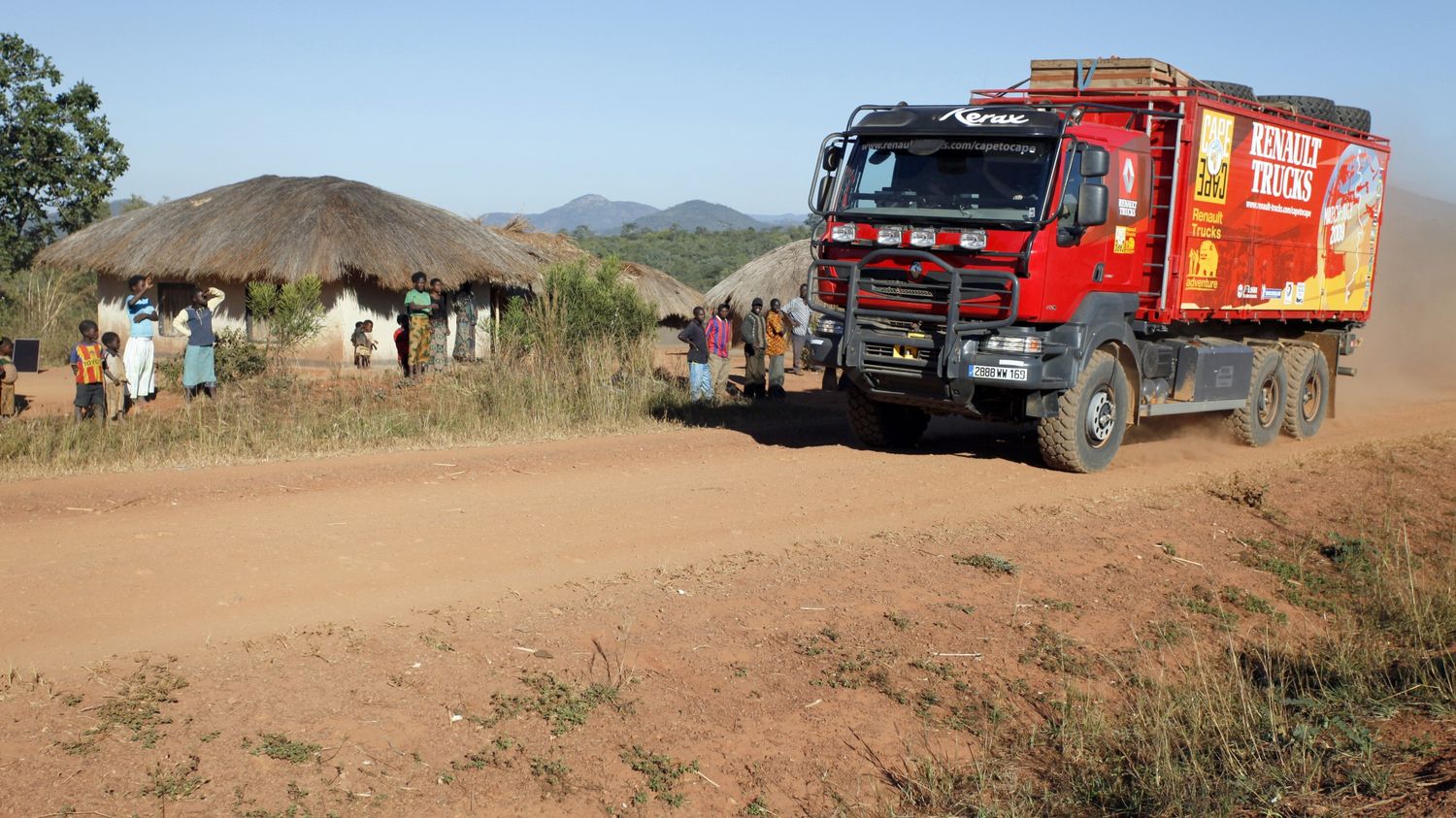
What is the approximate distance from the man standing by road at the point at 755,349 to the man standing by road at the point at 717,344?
0.34m

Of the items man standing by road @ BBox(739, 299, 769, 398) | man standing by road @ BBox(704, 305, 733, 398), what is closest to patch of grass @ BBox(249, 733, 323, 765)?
man standing by road @ BBox(704, 305, 733, 398)

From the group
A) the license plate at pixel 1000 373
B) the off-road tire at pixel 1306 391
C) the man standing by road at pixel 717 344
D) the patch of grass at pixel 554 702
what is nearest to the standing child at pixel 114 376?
the man standing by road at pixel 717 344

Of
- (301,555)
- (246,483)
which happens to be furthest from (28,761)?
(246,483)

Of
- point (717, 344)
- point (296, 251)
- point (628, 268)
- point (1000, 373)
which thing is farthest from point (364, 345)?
point (1000, 373)

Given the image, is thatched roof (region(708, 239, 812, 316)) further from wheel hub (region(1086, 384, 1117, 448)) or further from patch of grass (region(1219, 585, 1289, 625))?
patch of grass (region(1219, 585, 1289, 625))

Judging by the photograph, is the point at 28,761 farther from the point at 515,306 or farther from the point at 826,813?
the point at 515,306

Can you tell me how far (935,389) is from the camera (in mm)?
11492

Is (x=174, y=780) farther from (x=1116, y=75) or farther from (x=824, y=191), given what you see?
(x=1116, y=75)

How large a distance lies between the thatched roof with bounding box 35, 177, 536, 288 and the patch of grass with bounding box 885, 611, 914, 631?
18.4m

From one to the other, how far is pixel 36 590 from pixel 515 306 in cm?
1215

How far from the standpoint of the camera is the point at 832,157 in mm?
11820

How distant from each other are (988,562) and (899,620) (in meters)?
1.42

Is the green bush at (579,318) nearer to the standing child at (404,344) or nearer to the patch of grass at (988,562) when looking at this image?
the standing child at (404,344)

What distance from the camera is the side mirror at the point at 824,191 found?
1176 centimetres
